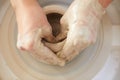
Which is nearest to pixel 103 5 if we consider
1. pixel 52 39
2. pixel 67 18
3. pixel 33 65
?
pixel 67 18

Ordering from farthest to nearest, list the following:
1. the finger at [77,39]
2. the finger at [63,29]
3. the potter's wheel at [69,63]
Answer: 1. the potter's wheel at [69,63]
2. the finger at [63,29]
3. the finger at [77,39]

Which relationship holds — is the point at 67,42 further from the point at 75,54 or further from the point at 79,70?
the point at 79,70

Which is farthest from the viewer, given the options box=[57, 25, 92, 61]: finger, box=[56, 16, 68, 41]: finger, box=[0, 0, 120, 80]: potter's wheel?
box=[0, 0, 120, 80]: potter's wheel

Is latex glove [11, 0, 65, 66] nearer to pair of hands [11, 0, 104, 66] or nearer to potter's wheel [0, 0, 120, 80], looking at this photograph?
pair of hands [11, 0, 104, 66]

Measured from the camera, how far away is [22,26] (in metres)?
1.23

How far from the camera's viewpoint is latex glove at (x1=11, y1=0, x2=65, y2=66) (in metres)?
1.20

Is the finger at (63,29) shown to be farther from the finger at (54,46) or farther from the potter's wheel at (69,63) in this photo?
the potter's wheel at (69,63)

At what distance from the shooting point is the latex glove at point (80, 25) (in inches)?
46.9

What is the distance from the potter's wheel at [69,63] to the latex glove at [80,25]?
0.14 m

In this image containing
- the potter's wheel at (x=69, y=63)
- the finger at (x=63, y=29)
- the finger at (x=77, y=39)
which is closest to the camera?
the finger at (x=77, y=39)

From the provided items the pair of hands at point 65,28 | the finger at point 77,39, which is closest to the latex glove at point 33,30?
the pair of hands at point 65,28

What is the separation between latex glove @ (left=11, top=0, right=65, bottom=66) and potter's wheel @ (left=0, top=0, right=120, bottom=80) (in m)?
0.12

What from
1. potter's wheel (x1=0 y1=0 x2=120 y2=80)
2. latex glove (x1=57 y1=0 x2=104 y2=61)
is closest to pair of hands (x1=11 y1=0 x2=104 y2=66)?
latex glove (x1=57 y1=0 x2=104 y2=61)

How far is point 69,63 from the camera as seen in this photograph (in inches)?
56.0
